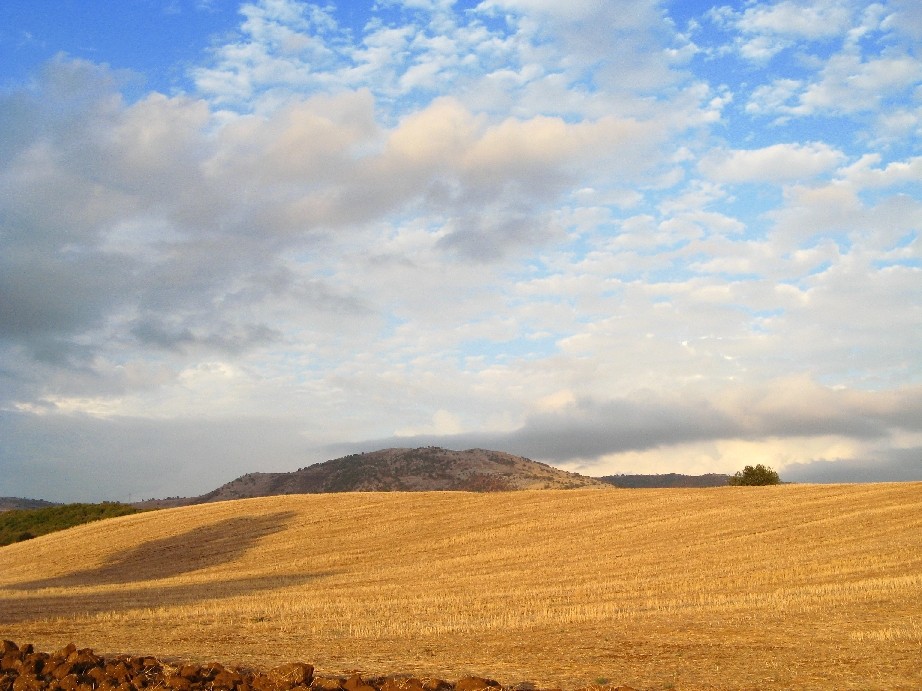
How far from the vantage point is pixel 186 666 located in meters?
14.3

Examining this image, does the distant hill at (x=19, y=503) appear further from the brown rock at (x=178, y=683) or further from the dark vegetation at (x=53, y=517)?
the brown rock at (x=178, y=683)

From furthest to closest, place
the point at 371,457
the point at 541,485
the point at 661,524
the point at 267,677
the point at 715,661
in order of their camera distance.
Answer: the point at 371,457 → the point at 541,485 → the point at 661,524 → the point at 715,661 → the point at 267,677

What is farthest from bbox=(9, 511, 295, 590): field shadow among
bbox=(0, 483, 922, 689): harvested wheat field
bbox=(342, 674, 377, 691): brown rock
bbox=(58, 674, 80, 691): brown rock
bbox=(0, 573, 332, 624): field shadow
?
bbox=(342, 674, 377, 691): brown rock

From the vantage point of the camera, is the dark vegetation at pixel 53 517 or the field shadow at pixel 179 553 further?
the dark vegetation at pixel 53 517

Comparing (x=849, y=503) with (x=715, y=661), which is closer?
(x=715, y=661)

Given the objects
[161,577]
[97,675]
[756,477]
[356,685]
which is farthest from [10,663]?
[756,477]

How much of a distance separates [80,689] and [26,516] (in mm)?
81900

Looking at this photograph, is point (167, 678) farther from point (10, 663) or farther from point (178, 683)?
point (10, 663)

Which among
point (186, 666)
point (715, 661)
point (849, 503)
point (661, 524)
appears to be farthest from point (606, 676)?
point (849, 503)

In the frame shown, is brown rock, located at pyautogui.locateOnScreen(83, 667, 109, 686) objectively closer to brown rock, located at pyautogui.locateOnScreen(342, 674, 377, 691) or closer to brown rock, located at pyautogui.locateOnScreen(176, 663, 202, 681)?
brown rock, located at pyautogui.locateOnScreen(176, 663, 202, 681)

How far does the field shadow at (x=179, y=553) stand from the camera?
43438 millimetres

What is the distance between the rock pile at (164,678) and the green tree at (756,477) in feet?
216

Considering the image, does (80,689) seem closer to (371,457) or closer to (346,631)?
(346,631)

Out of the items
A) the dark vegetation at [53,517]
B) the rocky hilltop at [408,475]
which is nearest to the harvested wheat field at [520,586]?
the dark vegetation at [53,517]
